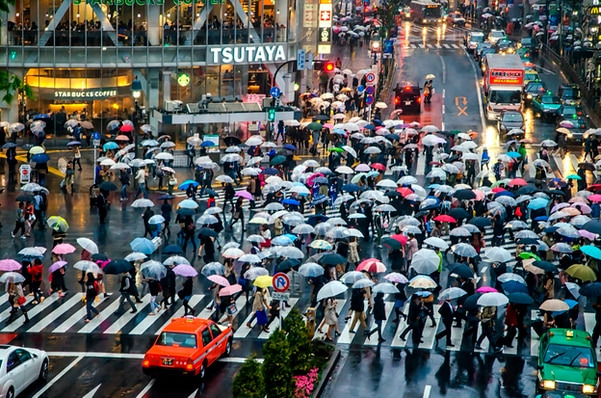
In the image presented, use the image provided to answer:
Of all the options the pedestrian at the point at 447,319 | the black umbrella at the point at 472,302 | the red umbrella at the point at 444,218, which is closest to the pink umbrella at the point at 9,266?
the pedestrian at the point at 447,319

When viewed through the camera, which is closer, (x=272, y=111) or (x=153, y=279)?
(x=153, y=279)

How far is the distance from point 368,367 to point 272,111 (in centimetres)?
3433

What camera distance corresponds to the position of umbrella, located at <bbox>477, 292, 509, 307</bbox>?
31.0 metres

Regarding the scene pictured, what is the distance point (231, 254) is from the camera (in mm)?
35594

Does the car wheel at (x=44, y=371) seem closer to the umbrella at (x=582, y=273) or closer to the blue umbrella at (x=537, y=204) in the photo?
the umbrella at (x=582, y=273)

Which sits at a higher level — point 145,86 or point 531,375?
point 145,86

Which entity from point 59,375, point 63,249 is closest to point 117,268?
point 63,249

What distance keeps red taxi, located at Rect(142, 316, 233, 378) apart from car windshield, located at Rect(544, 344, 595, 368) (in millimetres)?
8287

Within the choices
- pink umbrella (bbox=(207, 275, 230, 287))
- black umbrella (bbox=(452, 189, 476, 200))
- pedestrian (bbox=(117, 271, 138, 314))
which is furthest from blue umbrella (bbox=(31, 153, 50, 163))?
pink umbrella (bbox=(207, 275, 230, 287))

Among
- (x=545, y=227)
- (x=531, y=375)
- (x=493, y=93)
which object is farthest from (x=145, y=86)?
(x=531, y=375)

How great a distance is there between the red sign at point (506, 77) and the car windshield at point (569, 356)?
47.0 meters

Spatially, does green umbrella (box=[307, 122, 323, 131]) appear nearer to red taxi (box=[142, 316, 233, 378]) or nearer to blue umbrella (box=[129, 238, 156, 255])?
blue umbrella (box=[129, 238, 156, 255])

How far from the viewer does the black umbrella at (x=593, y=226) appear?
39062mm

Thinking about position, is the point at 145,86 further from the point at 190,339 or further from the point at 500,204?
the point at 190,339
